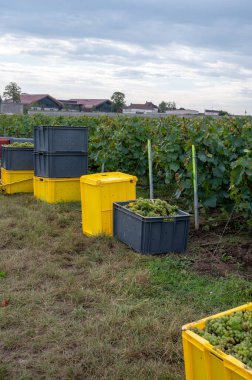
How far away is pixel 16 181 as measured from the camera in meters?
9.61

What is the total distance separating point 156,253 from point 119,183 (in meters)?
1.20

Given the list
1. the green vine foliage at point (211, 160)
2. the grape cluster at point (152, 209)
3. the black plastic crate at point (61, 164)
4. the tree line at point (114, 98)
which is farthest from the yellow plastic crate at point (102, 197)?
the tree line at point (114, 98)

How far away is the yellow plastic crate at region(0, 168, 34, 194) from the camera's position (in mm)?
9578

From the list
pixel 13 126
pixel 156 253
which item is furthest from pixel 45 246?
pixel 13 126

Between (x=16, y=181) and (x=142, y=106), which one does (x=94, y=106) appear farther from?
(x=16, y=181)

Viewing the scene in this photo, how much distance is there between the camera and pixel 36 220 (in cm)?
704

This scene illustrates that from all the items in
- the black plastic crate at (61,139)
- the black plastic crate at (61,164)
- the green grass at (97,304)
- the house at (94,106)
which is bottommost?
the green grass at (97,304)

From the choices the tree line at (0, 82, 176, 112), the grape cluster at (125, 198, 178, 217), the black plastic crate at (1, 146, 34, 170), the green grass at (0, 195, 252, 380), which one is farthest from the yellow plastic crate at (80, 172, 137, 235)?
the tree line at (0, 82, 176, 112)

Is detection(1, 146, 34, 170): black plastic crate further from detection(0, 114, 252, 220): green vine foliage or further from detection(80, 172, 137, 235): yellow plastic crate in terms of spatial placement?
detection(80, 172, 137, 235): yellow plastic crate

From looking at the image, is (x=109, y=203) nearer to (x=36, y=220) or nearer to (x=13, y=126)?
(x=36, y=220)

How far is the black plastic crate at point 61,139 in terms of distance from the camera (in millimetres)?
8242

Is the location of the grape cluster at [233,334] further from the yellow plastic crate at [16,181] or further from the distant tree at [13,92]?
the distant tree at [13,92]

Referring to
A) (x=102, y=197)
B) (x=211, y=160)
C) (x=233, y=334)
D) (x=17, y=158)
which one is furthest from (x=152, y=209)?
(x=17, y=158)

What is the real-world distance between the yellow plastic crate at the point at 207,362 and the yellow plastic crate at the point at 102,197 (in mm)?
3584
